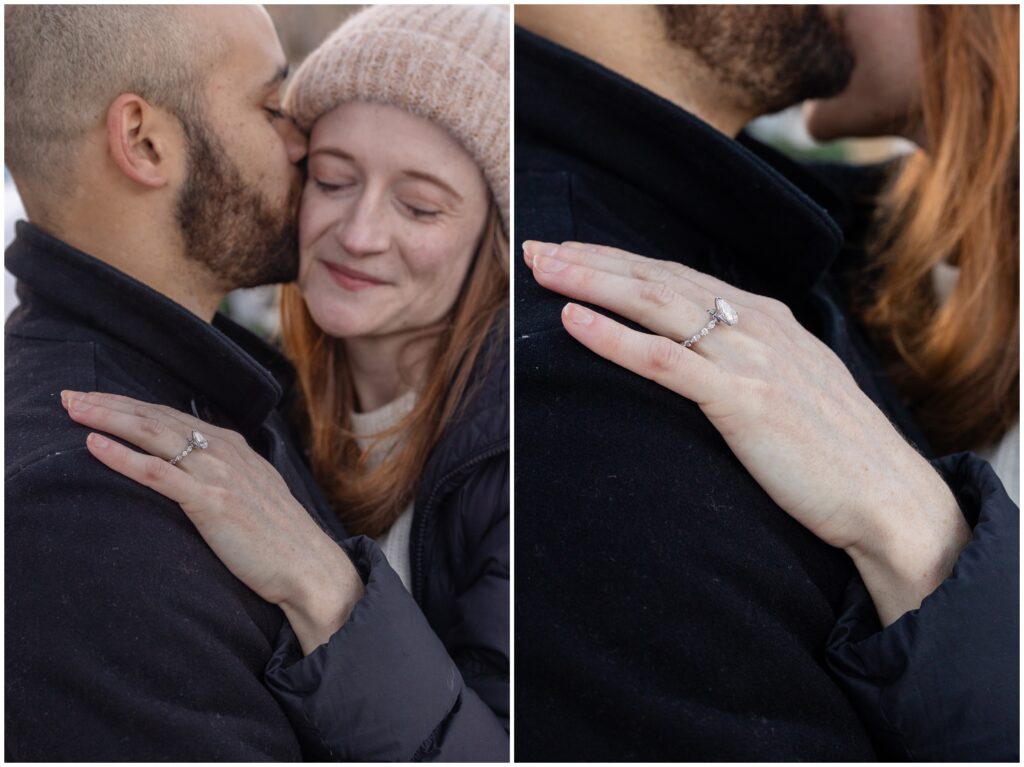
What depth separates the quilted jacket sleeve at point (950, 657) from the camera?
1146 mm

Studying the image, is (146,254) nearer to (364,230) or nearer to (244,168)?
(244,168)

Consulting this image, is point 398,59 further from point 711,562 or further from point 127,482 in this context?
point 711,562

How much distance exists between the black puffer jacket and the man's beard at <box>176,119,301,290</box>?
1.15 feet

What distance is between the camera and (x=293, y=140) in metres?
1.52

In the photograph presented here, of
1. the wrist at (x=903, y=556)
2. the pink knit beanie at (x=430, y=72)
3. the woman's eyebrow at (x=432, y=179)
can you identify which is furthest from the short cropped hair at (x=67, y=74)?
the wrist at (x=903, y=556)

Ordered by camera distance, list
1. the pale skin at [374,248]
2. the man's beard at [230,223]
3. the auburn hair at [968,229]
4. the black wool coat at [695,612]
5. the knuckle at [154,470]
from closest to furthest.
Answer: the black wool coat at [695,612]
the knuckle at [154,470]
the pale skin at [374,248]
the man's beard at [230,223]
the auburn hair at [968,229]

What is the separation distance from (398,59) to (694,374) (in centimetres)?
70

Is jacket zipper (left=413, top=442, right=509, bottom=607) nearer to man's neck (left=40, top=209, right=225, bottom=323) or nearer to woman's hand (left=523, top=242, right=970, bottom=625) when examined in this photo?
woman's hand (left=523, top=242, right=970, bottom=625)

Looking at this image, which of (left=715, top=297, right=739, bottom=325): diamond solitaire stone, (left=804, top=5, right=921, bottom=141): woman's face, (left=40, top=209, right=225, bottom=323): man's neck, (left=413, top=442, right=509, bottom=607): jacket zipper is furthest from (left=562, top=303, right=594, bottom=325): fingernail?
(left=804, top=5, right=921, bottom=141): woman's face

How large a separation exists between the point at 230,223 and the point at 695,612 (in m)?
0.86

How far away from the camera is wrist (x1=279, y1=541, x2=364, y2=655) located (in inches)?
49.6

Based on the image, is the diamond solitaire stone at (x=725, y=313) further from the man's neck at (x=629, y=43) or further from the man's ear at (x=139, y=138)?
the man's ear at (x=139, y=138)

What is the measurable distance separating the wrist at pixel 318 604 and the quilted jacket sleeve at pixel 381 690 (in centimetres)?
2

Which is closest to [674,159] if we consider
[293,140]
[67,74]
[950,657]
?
[293,140]
